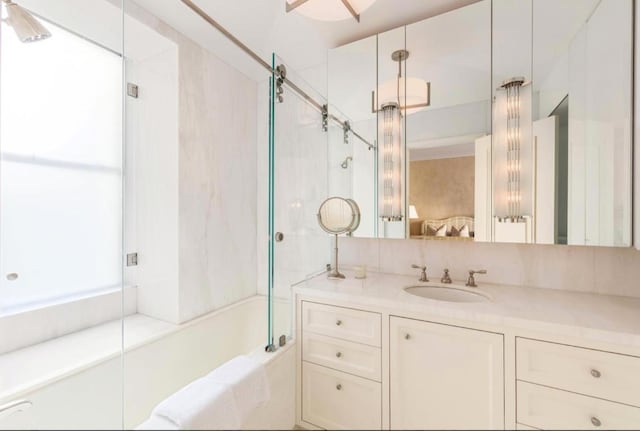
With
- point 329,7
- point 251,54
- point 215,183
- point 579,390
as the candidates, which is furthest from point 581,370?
point 215,183

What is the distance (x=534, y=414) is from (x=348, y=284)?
0.80 m

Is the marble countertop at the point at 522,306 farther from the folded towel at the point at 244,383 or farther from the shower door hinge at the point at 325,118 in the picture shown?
the shower door hinge at the point at 325,118

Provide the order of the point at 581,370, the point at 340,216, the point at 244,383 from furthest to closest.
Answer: the point at 340,216 < the point at 581,370 < the point at 244,383

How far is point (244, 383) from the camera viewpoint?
74 cm

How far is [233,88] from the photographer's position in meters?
2.02

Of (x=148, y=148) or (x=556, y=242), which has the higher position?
(x=148, y=148)

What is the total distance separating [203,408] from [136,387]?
80 cm

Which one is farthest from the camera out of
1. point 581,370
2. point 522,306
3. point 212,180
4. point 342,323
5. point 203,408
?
point 212,180

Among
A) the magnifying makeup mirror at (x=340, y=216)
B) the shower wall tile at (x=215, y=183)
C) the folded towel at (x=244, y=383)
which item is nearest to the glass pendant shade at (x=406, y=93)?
the magnifying makeup mirror at (x=340, y=216)

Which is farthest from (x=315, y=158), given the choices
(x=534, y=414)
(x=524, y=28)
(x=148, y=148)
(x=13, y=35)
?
(x=13, y=35)

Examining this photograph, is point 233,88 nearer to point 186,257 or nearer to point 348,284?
point 186,257

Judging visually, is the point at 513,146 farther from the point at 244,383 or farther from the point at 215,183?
the point at 215,183

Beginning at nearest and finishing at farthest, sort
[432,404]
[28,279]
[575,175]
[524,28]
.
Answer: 1. [432,404]
2. [575,175]
3. [524,28]
4. [28,279]

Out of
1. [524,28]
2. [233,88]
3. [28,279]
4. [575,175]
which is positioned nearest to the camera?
[575,175]
